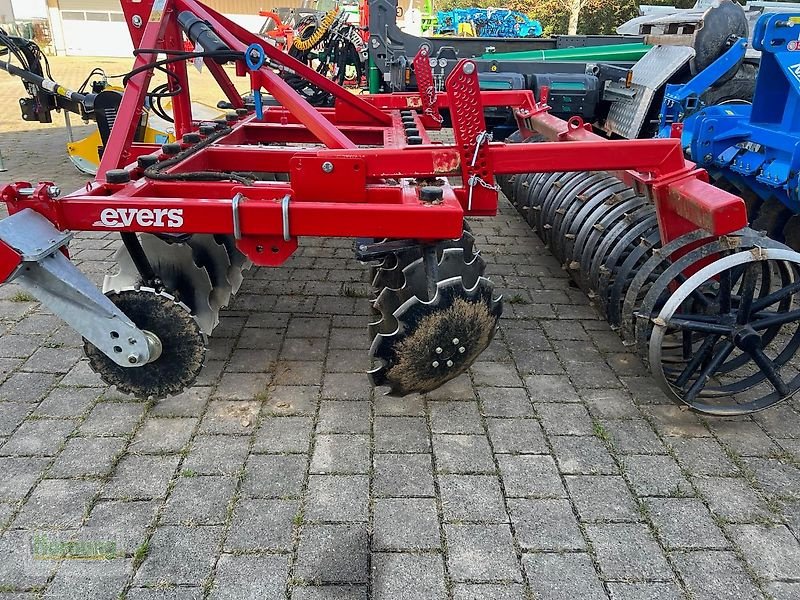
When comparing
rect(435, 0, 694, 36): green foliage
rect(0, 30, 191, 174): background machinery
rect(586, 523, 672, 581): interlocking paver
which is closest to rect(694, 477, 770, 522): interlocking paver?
rect(586, 523, 672, 581): interlocking paver

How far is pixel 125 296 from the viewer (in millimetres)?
2611

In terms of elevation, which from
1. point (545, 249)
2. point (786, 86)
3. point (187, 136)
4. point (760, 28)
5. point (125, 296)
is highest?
point (760, 28)

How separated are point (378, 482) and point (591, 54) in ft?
18.6

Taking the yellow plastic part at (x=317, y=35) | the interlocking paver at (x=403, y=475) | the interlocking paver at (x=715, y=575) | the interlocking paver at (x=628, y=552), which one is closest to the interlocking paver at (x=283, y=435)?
the interlocking paver at (x=403, y=475)

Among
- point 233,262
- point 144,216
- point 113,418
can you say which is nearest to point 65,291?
point 144,216

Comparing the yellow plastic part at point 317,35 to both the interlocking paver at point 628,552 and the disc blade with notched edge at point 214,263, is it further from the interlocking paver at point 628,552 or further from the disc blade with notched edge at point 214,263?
the interlocking paver at point 628,552

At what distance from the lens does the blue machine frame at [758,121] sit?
3609 millimetres

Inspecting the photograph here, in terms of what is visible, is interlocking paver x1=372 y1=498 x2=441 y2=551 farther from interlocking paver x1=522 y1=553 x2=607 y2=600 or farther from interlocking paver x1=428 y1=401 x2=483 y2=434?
interlocking paver x1=428 y1=401 x2=483 y2=434

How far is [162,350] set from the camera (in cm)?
269

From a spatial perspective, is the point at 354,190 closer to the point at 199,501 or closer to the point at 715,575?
the point at 199,501

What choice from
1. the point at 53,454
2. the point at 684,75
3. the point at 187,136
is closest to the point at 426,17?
the point at 684,75

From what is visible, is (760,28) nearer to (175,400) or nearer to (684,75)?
(684,75)

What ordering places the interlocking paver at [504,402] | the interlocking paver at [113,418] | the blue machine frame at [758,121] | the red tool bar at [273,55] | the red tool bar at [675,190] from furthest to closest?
the blue machine frame at [758,121]
the red tool bar at [273,55]
the interlocking paver at [504,402]
the interlocking paver at [113,418]
the red tool bar at [675,190]

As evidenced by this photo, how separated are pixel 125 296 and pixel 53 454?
27.2 inches
